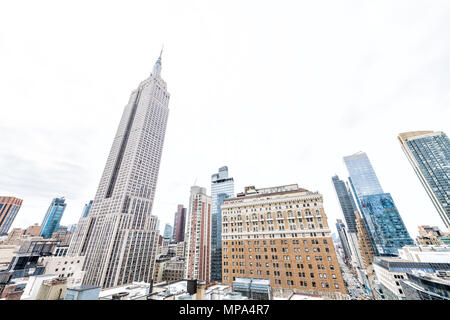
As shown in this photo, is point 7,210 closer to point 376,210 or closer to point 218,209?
point 218,209

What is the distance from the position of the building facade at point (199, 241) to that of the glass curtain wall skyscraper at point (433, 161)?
145340mm

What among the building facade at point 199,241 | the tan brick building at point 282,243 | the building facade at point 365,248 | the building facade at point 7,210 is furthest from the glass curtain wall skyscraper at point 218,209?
the building facade at point 7,210

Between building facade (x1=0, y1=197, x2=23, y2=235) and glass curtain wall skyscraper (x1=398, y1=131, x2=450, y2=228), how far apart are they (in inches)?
11773

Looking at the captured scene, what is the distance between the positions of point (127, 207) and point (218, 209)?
63298 millimetres

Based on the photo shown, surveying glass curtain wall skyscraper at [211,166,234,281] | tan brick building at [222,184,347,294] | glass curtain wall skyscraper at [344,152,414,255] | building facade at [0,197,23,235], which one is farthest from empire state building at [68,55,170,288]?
glass curtain wall skyscraper at [344,152,414,255]

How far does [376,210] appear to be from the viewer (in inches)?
5556

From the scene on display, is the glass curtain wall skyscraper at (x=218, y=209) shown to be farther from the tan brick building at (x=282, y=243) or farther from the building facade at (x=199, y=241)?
the tan brick building at (x=282, y=243)

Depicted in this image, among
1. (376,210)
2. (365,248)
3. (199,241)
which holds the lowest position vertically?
(365,248)

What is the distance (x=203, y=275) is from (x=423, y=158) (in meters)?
168

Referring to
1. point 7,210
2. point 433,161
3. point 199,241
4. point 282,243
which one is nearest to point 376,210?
point 433,161

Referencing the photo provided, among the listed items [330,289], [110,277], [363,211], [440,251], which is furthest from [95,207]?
[363,211]

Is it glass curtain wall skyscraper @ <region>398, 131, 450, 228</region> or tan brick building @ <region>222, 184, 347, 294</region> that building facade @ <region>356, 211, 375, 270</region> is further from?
tan brick building @ <region>222, 184, 347, 294</region>
